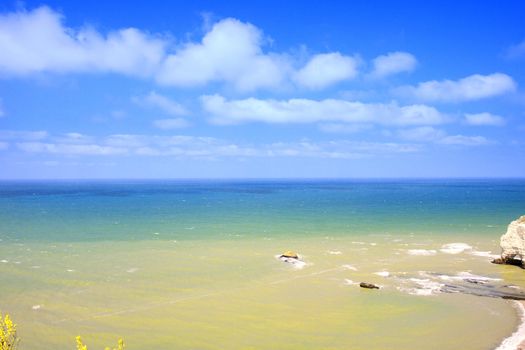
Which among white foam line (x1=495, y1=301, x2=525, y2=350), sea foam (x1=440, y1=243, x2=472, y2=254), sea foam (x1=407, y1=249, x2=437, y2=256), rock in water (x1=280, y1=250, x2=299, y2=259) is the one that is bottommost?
white foam line (x1=495, y1=301, x2=525, y2=350)

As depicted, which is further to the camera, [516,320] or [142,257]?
[142,257]

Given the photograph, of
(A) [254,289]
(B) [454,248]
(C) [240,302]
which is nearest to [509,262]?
(B) [454,248]

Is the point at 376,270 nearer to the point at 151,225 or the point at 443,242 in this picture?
the point at 443,242

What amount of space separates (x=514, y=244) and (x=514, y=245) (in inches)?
5.5

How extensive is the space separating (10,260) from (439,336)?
4203 centimetres

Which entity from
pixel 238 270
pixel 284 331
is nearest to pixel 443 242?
pixel 238 270

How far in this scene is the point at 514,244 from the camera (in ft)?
141

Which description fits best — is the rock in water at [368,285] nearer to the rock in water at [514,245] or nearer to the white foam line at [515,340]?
the white foam line at [515,340]

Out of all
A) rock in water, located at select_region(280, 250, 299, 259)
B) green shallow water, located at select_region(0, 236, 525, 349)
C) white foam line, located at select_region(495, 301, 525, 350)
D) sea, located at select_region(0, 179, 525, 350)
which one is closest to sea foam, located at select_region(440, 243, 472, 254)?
sea, located at select_region(0, 179, 525, 350)

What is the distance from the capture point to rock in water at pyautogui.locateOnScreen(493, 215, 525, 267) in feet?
138

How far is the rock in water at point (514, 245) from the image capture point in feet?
138

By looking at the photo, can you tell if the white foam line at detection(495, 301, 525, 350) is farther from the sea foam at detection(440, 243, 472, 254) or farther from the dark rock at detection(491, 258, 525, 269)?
the sea foam at detection(440, 243, 472, 254)

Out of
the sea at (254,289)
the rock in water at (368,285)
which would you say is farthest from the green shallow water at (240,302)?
the rock in water at (368,285)

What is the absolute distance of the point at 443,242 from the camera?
188ft
